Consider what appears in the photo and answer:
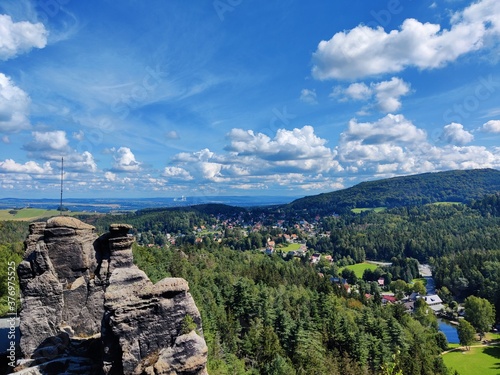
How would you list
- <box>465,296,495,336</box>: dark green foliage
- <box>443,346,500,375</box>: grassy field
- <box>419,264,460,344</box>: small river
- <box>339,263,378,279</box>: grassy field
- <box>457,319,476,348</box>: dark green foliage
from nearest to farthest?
<box>443,346,500,375</box>: grassy field → <box>457,319,476,348</box>: dark green foliage → <box>419,264,460,344</box>: small river → <box>465,296,495,336</box>: dark green foliage → <box>339,263,378,279</box>: grassy field

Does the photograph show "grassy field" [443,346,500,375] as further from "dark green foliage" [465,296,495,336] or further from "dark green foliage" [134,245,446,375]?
"dark green foliage" [465,296,495,336]

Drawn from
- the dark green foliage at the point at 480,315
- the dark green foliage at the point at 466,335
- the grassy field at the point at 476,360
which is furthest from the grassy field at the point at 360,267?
the grassy field at the point at 476,360

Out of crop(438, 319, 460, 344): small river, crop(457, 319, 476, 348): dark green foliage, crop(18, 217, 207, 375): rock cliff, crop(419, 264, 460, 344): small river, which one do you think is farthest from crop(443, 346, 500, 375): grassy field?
crop(18, 217, 207, 375): rock cliff

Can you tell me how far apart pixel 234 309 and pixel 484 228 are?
204 metres

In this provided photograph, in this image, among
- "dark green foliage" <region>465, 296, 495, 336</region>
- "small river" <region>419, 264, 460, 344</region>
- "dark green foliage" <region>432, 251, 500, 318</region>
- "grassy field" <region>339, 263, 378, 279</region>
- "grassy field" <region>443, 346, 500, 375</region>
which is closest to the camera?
"grassy field" <region>443, 346, 500, 375</region>

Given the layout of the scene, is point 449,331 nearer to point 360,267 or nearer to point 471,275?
point 471,275

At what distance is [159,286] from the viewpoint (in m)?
15.5

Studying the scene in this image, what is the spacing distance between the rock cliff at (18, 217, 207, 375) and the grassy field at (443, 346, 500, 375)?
2340 inches

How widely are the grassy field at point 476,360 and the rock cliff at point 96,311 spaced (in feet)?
195

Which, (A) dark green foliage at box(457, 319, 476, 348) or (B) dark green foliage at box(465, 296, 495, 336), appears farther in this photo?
(B) dark green foliage at box(465, 296, 495, 336)

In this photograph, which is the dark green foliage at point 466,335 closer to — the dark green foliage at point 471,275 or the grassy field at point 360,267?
the dark green foliage at point 471,275

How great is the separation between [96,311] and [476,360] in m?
69.7

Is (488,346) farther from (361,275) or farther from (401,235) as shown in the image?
(401,235)

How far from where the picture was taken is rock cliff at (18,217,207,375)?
47.7ft
